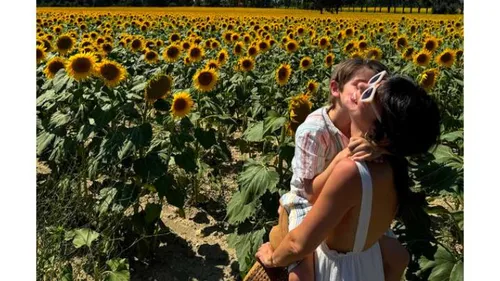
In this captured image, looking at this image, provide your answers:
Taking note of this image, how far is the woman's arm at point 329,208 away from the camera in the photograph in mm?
1614

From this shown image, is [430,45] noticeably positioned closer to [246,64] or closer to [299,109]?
[246,64]

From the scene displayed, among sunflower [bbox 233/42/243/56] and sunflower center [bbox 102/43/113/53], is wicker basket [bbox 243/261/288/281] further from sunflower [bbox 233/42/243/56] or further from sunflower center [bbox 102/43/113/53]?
sunflower [bbox 233/42/243/56]

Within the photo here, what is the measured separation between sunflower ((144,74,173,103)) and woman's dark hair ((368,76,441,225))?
204 cm

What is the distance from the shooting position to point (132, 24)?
13.0m

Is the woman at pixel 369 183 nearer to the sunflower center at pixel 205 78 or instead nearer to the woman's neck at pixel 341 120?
the woman's neck at pixel 341 120

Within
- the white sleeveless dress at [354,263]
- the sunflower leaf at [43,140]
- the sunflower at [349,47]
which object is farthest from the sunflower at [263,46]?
the white sleeveless dress at [354,263]

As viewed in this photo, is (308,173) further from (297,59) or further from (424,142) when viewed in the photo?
(297,59)

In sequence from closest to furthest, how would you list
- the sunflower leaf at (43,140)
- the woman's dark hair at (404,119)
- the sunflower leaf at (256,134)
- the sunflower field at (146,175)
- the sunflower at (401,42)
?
1. the woman's dark hair at (404,119)
2. the sunflower field at (146,175)
3. the sunflower leaf at (256,134)
4. the sunflower leaf at (43,140)
5. the sunflower at (401,42)

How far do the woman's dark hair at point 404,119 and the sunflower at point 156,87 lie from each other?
6.68 feet

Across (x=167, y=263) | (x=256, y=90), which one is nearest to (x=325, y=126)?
(x=167, y=263)

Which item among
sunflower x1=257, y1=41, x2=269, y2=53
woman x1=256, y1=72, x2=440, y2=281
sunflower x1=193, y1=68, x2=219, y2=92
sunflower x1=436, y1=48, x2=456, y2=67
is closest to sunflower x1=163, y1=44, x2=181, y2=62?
sunflower x1=257, y1=41, x2=269, y2=53

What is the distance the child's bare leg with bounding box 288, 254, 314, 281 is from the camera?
6.23 ft

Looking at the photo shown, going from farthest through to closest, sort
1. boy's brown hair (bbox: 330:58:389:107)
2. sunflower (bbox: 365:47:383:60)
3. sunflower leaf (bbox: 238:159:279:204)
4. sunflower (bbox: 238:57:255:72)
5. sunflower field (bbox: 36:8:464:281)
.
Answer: sunflower (bbox: 238:57:255:72)
sunflower leaf (bbox: 238:159:279:204)
sunflower field (bbox: 36:8:464:281)
sunflower (bbox: 365:47:383:60)
boy's brown hair (bbox: 330:58:389:107)

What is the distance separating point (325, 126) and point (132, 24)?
38.5 feet
